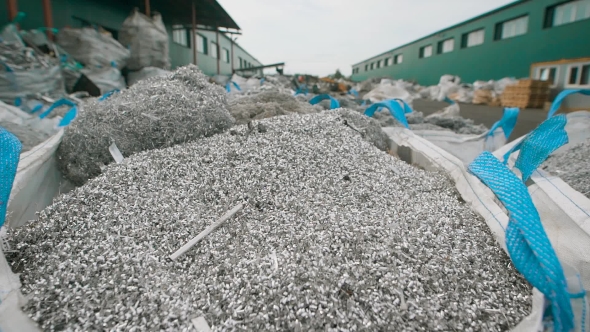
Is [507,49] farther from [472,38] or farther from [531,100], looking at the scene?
[531,100]

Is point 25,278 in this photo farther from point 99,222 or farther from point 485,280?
point 485,280

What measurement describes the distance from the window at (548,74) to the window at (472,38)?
457cm

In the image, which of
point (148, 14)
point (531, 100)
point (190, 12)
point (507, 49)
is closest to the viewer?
point (148, 14)

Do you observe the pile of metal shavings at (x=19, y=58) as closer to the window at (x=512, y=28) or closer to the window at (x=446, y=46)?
the window at (x=512, y=28)

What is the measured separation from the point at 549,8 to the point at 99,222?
13.6 meters

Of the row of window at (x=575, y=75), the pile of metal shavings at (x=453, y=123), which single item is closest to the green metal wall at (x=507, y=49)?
the row of window at (x=575, y=75)

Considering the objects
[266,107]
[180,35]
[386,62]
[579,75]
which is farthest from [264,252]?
[386,62]

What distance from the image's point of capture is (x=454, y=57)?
49.4 ft

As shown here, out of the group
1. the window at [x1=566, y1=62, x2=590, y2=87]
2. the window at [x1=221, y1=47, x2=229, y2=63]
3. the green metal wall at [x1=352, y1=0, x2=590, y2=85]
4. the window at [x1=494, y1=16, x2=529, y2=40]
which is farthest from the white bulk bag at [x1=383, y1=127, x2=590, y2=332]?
the window at [x1=221, y1=47, x2=229, y2=63]

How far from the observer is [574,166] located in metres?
1.33

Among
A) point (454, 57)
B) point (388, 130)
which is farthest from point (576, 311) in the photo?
point (454, 57)

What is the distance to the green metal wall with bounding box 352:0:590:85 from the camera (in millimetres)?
9039

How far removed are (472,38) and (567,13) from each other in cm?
505

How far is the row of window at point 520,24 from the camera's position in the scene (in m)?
8.86
